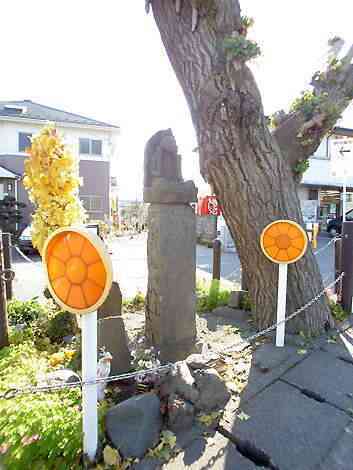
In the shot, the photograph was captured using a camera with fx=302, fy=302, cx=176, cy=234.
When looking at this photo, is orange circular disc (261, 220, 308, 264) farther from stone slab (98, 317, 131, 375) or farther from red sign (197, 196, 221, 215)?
red sign (197, 196, 221, 215)

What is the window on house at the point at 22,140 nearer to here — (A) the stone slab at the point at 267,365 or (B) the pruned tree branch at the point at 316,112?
(B) the pruned tree branch at the point at 316,112

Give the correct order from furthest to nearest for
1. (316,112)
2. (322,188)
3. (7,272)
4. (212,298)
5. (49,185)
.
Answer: (322,188) < (212,298) < (49,185) < (316,112) < (7,272)

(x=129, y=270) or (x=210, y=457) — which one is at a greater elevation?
(x=210, y=457)

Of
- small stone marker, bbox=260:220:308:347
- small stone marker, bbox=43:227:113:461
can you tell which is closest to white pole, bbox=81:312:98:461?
small stone marker, bbox=43:227:113:461

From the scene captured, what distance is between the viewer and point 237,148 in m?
3.38

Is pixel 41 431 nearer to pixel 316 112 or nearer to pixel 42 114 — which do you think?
pixel 316 112

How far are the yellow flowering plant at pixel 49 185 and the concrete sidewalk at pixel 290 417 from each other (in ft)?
11.8

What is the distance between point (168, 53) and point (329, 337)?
3.88m

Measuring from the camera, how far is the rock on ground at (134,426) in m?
1.87

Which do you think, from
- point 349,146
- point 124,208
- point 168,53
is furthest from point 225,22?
point 124,208

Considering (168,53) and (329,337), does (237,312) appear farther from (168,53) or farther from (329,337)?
(168,53)

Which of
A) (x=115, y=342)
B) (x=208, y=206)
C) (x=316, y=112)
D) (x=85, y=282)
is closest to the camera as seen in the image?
(x=85, y=282)

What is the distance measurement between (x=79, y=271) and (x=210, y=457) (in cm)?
143

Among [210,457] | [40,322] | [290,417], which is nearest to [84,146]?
[40,322]
